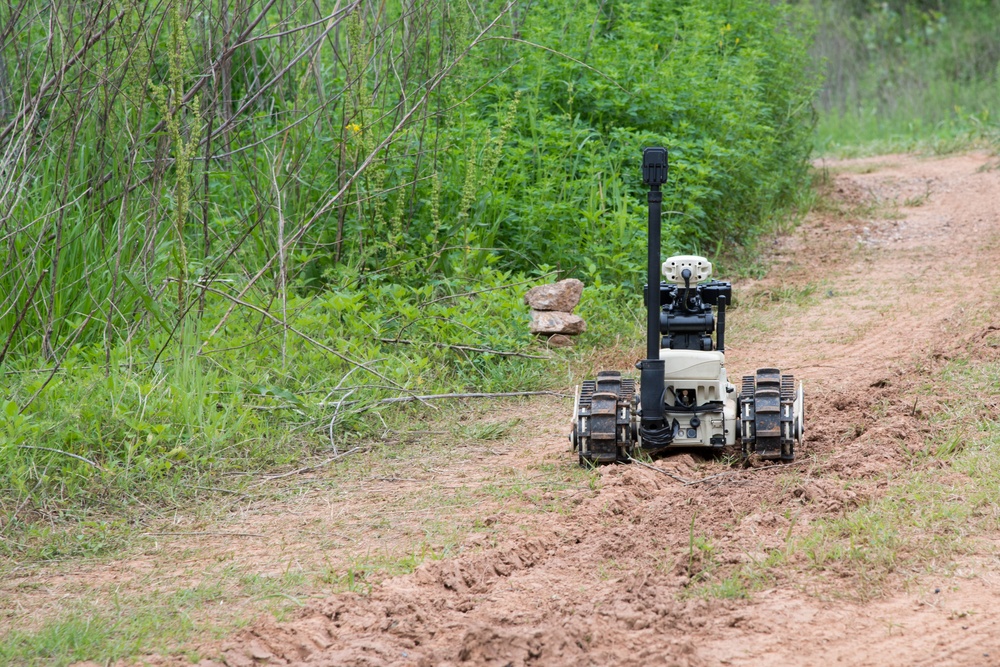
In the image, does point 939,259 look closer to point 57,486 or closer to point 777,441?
point 777,441

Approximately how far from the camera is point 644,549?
3.68 metres

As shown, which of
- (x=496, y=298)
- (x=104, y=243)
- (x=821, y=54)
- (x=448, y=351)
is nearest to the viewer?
(x=104, y=243)

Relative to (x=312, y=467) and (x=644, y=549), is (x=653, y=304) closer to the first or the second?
(x=644, y=549)

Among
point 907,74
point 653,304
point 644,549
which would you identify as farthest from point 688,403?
point 907,74

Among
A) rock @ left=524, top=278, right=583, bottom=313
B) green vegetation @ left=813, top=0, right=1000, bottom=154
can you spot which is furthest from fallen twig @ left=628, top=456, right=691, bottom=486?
green vegetation @ left=813, top=0, right=1000, bottom=154

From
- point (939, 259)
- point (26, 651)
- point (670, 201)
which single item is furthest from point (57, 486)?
point (939, 259)

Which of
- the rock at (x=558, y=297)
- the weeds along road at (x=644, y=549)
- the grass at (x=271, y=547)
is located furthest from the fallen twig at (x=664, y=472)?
the rock at (x=558, y=297)

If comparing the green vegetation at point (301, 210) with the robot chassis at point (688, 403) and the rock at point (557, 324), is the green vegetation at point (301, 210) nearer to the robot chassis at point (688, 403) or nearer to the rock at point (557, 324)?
the rock at point (557, 324)

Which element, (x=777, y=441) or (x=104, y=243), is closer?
(x=777, y=441)

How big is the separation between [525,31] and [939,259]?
3.58m

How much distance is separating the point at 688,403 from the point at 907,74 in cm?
1474

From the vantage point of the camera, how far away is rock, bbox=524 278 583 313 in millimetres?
6594

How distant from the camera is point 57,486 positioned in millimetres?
4422

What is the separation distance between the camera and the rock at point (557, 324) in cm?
641
